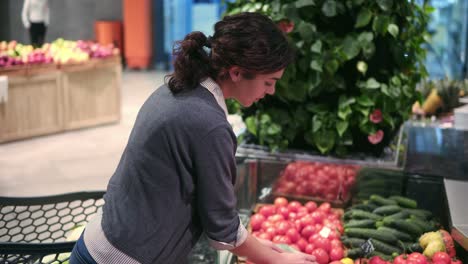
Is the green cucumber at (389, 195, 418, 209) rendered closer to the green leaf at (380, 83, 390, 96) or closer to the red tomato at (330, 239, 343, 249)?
the red tomato at (330, 239, 343, 249)

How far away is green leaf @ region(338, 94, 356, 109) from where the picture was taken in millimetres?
3061

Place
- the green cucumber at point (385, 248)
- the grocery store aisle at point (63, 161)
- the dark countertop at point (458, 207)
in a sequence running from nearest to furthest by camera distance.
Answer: the dark countertop at point (458, 207) < the green cucumber at point (385, 248) < the grocery store aisle at point (63, 161)

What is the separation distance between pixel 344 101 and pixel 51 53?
5.14 meters

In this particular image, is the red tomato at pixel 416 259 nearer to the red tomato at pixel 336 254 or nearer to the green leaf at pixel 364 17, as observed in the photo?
the red tomato at pixel 336 254

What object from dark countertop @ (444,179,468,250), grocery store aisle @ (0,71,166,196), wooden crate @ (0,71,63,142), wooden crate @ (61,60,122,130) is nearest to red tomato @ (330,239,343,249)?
dark countertop @ (444,179,468,250)

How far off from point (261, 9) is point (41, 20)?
7.26m

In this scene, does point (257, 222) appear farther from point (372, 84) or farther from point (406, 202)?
point (372, 84)

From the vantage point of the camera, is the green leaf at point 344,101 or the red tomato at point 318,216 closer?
the red tomato at point 318,216

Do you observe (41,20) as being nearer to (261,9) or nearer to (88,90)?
(88,90)

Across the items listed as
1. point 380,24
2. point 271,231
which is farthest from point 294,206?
point 380,24

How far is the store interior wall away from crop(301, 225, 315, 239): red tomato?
11.6 m

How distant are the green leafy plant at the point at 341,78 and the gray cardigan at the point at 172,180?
1569 millimetres

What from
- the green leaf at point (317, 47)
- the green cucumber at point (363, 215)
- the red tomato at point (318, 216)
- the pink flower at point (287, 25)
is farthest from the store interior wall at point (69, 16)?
the green cucumber at point (363, 215)

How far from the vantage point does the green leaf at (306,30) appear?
9.87 feet
